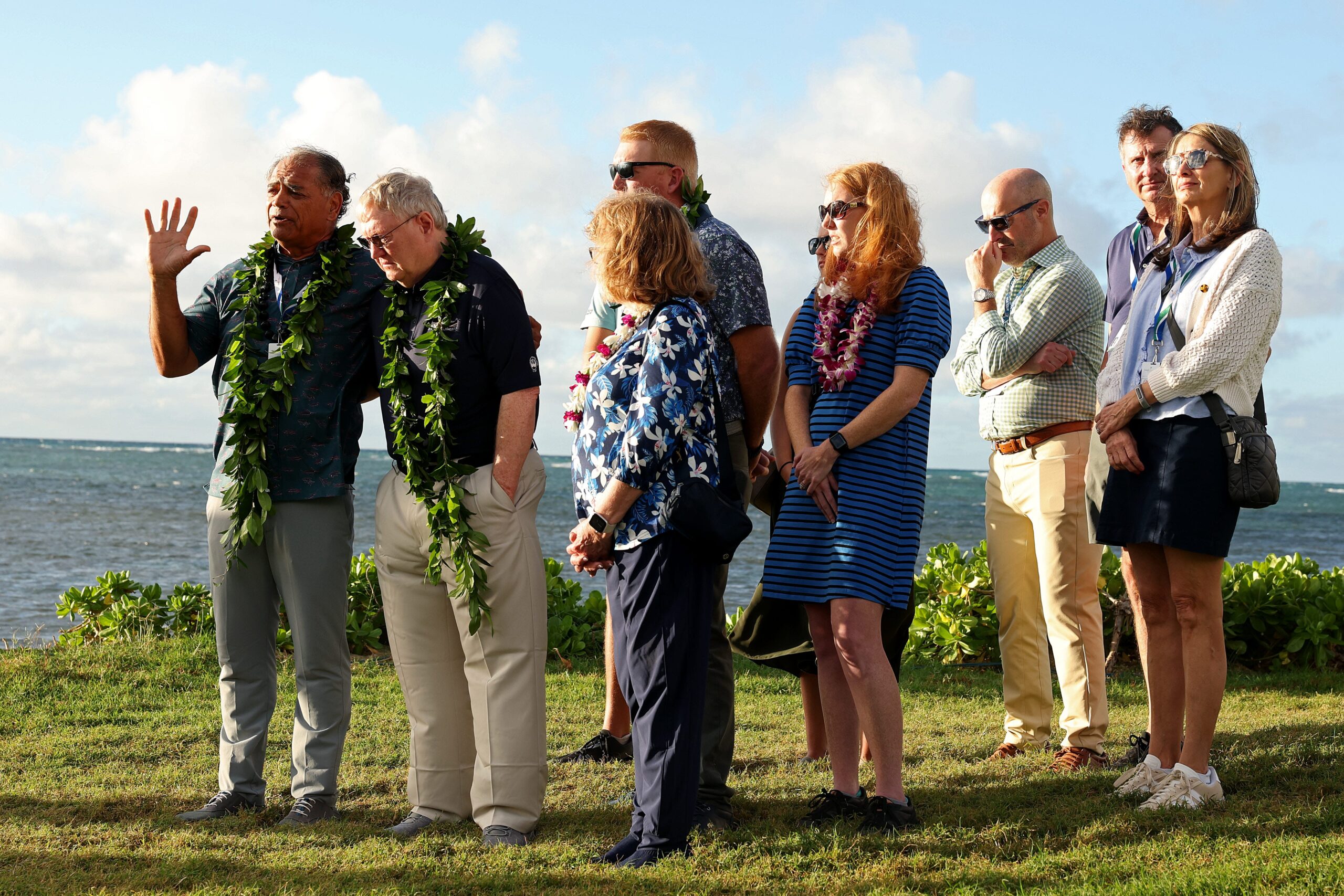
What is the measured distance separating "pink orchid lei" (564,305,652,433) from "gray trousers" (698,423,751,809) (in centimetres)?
63

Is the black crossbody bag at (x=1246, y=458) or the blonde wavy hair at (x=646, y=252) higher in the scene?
the blonde wavy hair at (x=646, y=252)

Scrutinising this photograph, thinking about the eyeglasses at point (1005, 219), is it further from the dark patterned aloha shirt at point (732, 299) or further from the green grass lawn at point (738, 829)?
the green grass lawn at point (738, 829)

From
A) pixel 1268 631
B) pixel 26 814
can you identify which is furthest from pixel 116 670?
pixel 1268 631

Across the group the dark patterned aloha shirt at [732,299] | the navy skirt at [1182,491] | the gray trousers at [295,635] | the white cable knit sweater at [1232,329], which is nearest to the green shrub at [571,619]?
Answer: the gray trousers at [295,635]

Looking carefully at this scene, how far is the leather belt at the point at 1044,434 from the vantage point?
4809mm

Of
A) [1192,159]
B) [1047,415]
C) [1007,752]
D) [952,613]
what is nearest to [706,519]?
[1047,415]

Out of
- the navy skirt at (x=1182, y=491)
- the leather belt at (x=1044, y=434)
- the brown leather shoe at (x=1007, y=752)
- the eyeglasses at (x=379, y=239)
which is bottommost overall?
the brown leather shoe at (x=1007, y=752)

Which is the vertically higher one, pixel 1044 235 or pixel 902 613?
pixel 1044 235

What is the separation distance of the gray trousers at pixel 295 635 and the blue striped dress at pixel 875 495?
5.49ft

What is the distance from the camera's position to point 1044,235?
4.84 metres

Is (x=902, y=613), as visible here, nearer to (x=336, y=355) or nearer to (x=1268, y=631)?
(x=336, y=355)

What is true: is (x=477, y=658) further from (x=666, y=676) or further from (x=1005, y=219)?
(x=1005, y=219)

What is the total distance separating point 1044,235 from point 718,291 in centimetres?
165

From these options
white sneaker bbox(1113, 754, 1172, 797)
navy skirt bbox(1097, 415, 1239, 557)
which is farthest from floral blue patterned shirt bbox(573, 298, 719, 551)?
white sneaker bbox(1113, 754, 1172, 797)
